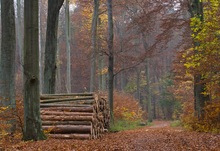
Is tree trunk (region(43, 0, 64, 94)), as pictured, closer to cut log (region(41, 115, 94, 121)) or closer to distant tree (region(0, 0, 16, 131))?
distant tree (region(0, 0, 16, 131))

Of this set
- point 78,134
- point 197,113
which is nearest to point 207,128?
point 197,113

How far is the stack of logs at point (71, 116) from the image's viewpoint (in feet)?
35.2

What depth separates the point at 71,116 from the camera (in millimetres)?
11078

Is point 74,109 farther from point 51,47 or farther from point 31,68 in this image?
point 51,47

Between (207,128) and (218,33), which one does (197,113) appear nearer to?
(207,128)

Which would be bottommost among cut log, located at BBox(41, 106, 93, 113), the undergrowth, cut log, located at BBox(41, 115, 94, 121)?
the undergrowth

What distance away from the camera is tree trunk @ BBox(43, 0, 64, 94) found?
14.3 meters

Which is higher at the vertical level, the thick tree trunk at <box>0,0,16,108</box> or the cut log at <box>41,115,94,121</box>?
the thick tree trunk at <box>0,0,16,108</box>

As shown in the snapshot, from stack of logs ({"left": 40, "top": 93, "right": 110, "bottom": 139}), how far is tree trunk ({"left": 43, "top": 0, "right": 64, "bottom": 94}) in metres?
1.81

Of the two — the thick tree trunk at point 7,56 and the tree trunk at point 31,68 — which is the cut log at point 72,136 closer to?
the tree trunk at point 31,68

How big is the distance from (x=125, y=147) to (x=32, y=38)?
4035mm

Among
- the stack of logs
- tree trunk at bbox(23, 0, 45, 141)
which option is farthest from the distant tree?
tree trunk at bbox(23, 0, 45, 141)

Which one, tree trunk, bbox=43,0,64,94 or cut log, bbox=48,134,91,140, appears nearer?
cut log, bbox=48,134,91,140

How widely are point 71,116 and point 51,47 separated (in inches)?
185
